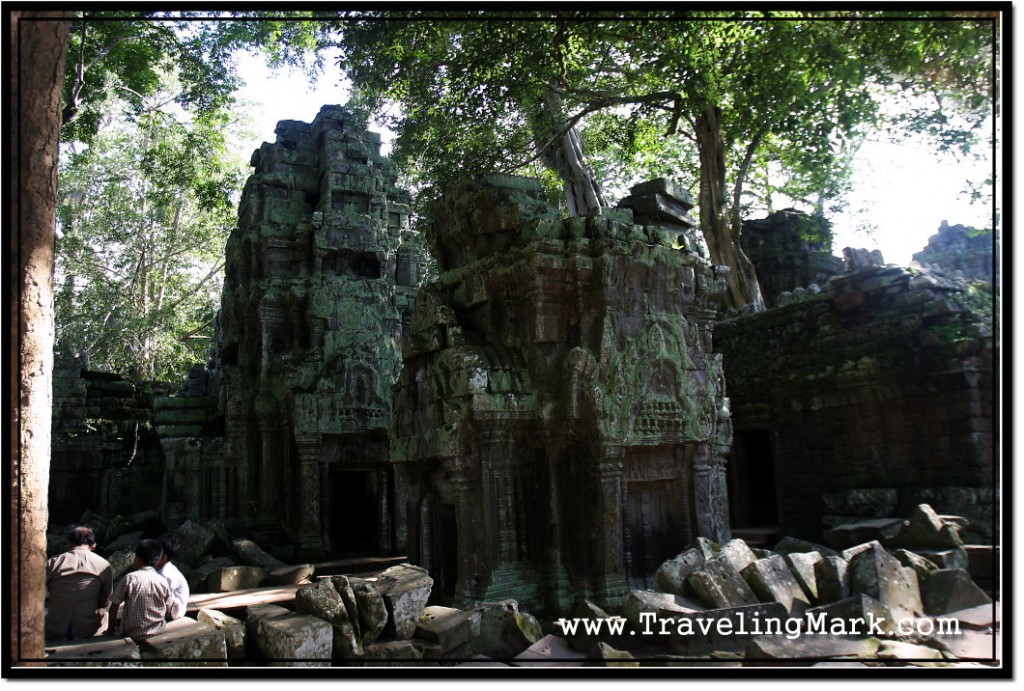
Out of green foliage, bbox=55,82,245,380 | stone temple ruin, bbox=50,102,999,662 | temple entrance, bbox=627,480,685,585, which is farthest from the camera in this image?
green foliage, bbox=55,82,245,380

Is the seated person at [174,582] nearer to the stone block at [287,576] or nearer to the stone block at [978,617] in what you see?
the stone block at [287,576]

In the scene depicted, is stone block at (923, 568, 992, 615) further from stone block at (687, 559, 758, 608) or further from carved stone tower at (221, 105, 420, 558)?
carved stone tower at (221, 105, 420, 558)

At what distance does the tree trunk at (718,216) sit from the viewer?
45.5 ft

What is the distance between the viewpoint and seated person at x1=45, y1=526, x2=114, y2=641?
5.68m

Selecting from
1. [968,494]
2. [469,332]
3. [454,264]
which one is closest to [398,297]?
[454,264]

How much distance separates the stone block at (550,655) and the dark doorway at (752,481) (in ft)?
26.5

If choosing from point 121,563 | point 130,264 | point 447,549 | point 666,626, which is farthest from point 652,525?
point 130,264

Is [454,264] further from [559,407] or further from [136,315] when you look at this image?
[136,315]

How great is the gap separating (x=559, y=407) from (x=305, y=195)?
29.1 feet

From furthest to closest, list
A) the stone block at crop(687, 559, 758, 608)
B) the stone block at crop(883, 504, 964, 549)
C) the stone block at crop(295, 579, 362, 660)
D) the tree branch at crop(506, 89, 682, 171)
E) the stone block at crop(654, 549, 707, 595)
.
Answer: the tree branch at crop(506, 89, 682, 171) < the stone block at crop(883, 504, 964, 549) < the stone block at crop(654, 549, 707, 595) < the stone block at crop(687, 559, 758, 608) < the stone block at crop(295, 579, 362, 660)

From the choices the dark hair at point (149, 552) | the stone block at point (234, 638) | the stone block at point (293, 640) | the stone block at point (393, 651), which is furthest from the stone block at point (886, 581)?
the dark hair at point (149, 552)

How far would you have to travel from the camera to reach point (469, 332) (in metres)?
7.89

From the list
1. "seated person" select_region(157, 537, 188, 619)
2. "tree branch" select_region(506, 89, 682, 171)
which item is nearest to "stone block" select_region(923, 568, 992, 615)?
"seated person" select_region(157, 537, 188, 619)

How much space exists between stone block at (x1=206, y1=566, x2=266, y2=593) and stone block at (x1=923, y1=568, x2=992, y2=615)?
22.2 ft
